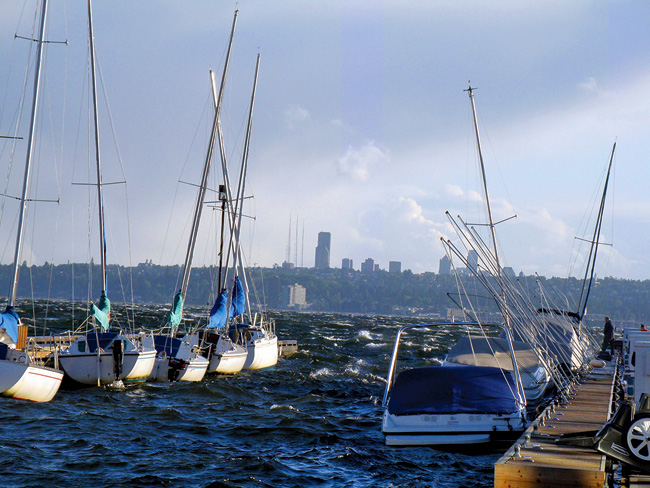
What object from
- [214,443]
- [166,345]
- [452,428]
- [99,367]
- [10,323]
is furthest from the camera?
[166,345]

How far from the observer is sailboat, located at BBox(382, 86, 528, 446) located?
16047mm

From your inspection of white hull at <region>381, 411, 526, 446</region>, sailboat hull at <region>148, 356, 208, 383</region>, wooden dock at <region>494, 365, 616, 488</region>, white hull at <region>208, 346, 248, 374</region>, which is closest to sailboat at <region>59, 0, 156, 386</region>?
sailboat hull at <region>148, 356, 208, 383</region>

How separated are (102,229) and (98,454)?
704 inches

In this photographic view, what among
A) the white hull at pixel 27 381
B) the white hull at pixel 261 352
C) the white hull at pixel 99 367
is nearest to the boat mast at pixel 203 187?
the white hull at pixel 261 352

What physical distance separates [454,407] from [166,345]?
56.6 ft

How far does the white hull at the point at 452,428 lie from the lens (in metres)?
16.0

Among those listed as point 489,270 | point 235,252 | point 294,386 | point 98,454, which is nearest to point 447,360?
point 489,270

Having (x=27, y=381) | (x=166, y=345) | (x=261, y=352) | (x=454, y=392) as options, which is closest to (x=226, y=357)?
(x=166, y=345)

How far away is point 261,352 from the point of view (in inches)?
1452

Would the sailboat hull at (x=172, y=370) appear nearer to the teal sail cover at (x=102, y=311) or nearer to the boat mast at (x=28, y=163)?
the teal sail cover at (x=102, y=311)

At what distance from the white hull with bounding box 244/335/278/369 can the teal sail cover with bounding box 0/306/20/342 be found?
1230 centimetres

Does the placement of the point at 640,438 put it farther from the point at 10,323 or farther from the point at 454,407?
the point at 10,323

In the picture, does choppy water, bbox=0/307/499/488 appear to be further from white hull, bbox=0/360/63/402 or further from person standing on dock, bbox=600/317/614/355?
person standing on dock, bbox=600/317/614/355

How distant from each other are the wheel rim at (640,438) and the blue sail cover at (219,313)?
2453 centimetres
